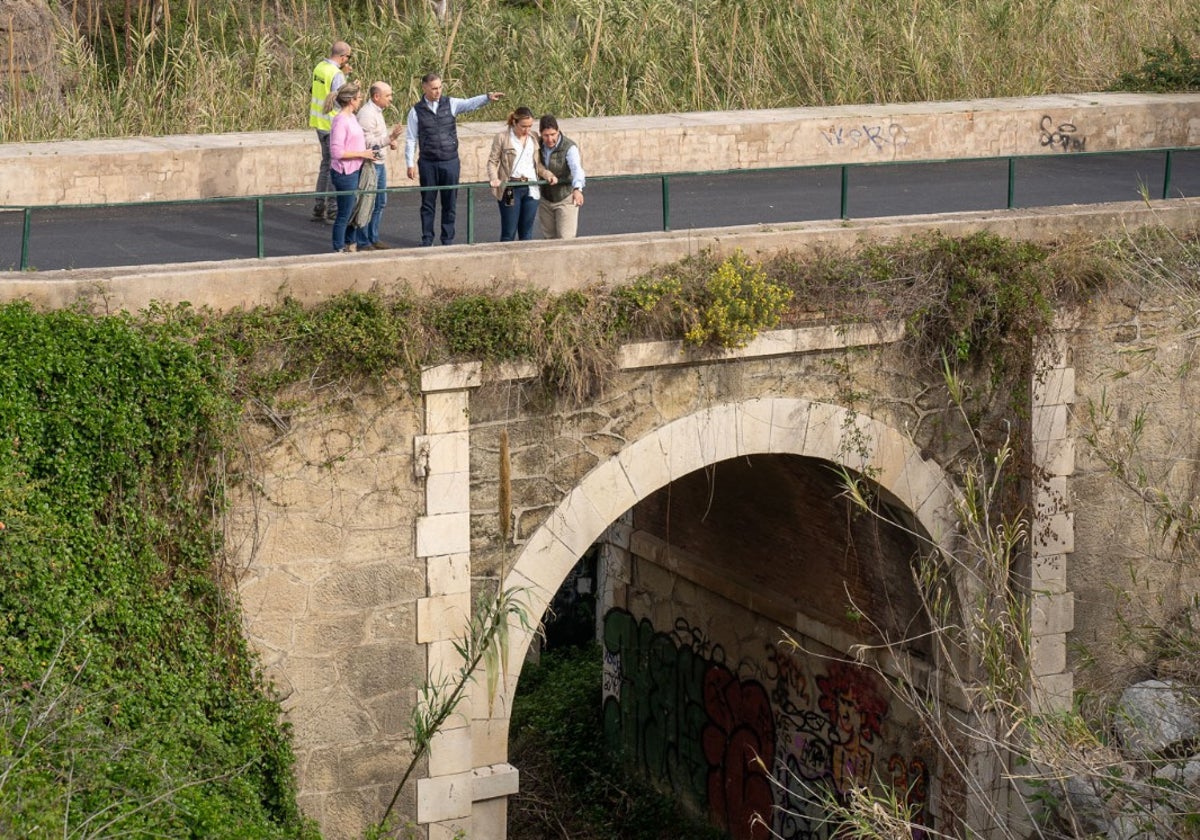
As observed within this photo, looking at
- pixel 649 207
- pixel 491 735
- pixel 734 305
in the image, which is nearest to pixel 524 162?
pixel 734 305

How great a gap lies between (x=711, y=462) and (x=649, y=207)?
268 cm

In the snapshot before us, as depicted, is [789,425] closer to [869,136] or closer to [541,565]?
→ [541,565]

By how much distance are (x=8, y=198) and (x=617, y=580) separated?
740cm

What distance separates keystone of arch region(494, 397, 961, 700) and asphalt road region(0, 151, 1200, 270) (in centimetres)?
161

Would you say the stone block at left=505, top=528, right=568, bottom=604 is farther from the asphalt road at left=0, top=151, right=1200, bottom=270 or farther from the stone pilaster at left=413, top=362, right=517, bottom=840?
the asphalt road at left=0, top=151, right=1200, bottom=270

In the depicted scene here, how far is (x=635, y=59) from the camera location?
15570mm

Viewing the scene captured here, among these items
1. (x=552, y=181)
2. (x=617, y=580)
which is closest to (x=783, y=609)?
(x=617, y=580)

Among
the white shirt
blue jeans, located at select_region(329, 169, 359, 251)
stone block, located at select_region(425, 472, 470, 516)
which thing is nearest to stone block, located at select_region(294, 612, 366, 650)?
stone block, located at select_region(425, 472, 470, 516)

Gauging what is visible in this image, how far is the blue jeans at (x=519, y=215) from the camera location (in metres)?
10.3

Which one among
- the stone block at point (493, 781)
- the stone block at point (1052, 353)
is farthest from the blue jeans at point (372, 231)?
the stone block at point (1052, 353)

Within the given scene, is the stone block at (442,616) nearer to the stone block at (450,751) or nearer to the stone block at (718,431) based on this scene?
the stone block at (450,751)

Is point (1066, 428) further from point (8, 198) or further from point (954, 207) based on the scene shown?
point (8, 198)

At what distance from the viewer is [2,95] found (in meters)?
14.7

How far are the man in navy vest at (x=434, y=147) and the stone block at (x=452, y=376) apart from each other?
4.43 feet
